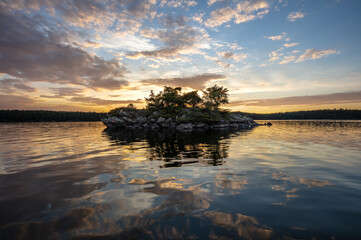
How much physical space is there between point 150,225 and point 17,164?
11.0 meters

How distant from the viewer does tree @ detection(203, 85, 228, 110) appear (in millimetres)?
66750

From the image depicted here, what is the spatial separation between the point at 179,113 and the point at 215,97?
17921mm

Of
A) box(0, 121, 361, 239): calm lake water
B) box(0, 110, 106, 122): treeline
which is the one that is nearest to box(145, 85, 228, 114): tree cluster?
box(0, 121, 361, 239): calm lake water

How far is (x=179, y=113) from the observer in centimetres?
6338

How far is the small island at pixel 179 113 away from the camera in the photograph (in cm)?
6016

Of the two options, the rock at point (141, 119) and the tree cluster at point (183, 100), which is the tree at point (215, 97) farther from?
the rock at point (141, 119)

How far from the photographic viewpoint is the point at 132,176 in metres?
7.49

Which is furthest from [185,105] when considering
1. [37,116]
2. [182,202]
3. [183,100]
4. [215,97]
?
[37,116]

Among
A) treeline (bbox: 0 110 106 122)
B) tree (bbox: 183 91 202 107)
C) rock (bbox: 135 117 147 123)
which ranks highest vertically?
tree (bbox: 183 91 202 107)

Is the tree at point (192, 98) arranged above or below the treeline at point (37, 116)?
above

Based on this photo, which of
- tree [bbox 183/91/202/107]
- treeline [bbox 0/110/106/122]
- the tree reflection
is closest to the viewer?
the tree reflection

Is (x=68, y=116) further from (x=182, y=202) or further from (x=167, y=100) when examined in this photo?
(x=182, y=202)

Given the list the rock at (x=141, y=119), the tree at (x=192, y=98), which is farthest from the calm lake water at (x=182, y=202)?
→ the tree at (x=192, y=98)

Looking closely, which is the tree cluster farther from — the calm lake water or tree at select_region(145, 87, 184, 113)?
the calm lake water
